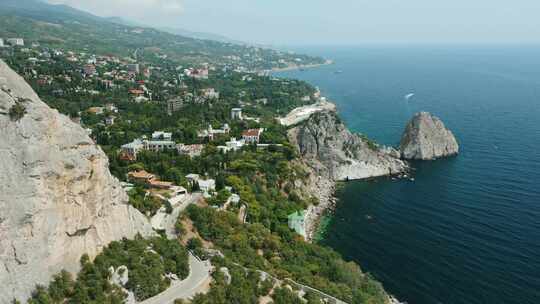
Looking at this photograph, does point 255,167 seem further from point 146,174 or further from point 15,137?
point 15,137

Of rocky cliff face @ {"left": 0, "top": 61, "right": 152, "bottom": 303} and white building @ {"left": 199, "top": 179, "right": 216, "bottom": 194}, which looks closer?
rocky cliff face @ {"left": 0, "top": 61, "right": 152, "bottom": 303}

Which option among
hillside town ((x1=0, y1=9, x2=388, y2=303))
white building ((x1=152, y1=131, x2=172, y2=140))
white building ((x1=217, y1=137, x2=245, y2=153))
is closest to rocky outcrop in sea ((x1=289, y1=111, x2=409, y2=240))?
hillside town ((x1=0, y1=9, x2=388, y2=303))

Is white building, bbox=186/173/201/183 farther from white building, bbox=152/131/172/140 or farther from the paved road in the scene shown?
the paved road

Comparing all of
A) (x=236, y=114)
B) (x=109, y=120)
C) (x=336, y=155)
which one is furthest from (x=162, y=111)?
(x=336, y=155)

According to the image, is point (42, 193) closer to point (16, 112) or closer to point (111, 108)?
point (16, 112)

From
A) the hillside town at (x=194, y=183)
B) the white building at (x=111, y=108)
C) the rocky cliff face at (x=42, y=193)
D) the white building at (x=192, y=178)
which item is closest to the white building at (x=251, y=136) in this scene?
the hillside town at (x=194, y=183)

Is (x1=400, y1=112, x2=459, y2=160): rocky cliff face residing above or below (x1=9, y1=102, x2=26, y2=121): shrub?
below

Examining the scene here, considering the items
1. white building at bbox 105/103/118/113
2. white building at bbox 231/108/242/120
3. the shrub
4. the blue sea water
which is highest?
the shrub
